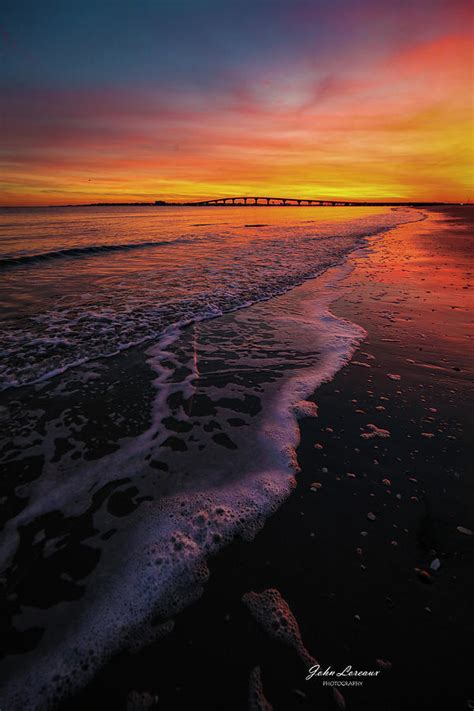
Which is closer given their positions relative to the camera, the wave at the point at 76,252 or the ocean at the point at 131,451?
the ocean at the point at 131,451

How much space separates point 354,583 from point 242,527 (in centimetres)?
85

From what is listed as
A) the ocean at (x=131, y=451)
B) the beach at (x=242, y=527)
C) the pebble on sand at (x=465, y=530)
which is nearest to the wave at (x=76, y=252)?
the ocean at (x=131, y=451)

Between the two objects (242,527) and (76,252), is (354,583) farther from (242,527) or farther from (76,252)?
(76,252)

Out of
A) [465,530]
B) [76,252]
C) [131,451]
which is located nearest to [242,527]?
[131,451]

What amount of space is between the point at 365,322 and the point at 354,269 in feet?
20.5

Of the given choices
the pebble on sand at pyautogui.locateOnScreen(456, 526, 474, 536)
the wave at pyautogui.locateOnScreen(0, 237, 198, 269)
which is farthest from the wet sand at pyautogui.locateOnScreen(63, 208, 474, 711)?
the wave at pyautogui.locateOnScreen(0, 237, 198, 269)

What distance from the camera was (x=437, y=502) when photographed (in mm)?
2639

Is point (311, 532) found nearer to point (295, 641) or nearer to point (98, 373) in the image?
point (295, 641)

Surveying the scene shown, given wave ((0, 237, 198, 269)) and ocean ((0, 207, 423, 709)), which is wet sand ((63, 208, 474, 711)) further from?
wave ((0, 237, 198, 269))

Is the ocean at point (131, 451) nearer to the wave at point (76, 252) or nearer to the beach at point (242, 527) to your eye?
the beach at point (242, 527)

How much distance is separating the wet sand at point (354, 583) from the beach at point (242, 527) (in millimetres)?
11

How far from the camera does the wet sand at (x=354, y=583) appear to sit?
5.54 ft

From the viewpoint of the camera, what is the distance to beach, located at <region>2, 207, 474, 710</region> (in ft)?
5.78

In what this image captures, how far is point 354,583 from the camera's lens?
211cm
